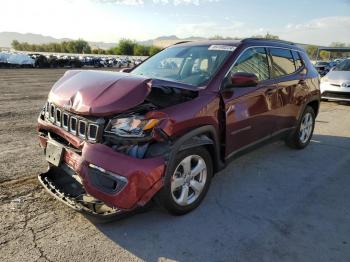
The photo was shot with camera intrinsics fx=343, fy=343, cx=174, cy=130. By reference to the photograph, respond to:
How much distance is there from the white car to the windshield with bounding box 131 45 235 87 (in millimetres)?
7978

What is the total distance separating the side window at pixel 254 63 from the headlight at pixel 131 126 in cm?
148

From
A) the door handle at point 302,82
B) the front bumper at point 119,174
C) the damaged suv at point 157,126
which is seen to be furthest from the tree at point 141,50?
the front bumper at point 119,174

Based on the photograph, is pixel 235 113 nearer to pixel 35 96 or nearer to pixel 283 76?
pixel 283 76

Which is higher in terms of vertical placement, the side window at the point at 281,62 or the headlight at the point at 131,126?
the side window at the point at 281,62

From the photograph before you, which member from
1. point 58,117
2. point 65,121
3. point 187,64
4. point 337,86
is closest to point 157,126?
point 65,121

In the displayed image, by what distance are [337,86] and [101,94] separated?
32.5ft

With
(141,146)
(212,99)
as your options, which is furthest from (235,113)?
(141,146)

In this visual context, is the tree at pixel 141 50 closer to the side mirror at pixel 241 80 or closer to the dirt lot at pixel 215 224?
the dirt lot at pixel 215 224

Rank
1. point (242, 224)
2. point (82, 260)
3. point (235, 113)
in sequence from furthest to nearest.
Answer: point (235, 113)
point (242, 224)
point (82, 260)

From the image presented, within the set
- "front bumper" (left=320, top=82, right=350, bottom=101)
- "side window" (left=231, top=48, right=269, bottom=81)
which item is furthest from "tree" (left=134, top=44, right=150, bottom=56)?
"side window" (left=231, top=48, right=269, bottom=81)

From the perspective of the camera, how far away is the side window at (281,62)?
4938 millimetres

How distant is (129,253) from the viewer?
9.66 feet

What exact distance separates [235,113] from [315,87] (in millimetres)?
2840

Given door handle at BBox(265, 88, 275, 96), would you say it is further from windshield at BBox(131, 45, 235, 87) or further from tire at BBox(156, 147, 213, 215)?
tire at BBox(156, 147, 213, 215)
